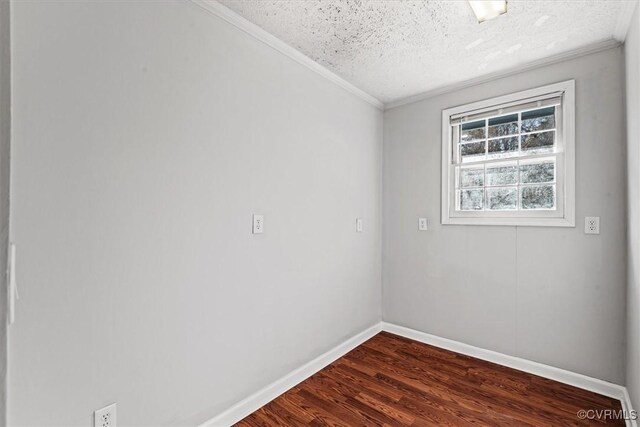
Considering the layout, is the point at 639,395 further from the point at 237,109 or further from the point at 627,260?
the point at 237,109

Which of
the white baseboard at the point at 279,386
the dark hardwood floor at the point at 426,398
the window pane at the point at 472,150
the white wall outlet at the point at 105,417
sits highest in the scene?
the window pane at the point at 472,150

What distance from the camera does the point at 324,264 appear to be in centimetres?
260

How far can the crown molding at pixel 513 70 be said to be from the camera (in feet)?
7.16

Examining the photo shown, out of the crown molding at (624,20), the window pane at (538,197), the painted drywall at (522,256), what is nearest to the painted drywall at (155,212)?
the painted drywall at (522,256)

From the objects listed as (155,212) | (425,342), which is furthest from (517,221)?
(155,212)

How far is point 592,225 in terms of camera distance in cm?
221

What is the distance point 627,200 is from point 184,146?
2776 millimetres

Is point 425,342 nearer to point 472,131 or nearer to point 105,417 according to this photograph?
point 472,131

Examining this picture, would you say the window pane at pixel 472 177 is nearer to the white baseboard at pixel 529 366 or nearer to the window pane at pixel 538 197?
the window pane at pixel 538 197

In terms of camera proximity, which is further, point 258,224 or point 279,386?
point 279,386

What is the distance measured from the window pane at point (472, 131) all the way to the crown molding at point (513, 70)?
0.34 metres

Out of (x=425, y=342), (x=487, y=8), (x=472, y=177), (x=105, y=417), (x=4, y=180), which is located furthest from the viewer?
(x=425, y=342)

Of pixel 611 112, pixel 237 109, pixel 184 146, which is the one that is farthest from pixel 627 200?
pixel 184 146

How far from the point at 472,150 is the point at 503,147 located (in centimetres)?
25
